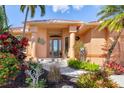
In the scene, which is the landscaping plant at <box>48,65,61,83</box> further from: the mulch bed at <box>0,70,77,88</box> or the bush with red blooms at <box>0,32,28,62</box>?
the bush with red blooms at <box>0,32,28,62</box>

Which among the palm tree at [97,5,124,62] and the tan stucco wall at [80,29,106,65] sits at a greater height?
the palm tree at [97,5,124,62]

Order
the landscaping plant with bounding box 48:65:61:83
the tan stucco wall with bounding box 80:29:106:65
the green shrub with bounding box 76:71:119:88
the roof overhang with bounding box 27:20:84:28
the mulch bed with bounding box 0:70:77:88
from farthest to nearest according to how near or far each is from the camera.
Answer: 1. the roof overhang with bounding box 27:20:84:28
2. the tan stucco wall with bounding box 80:29:106:65
3. the landscaping plant with bounding box 48:65:61:83
4. the mulch bed with bounding box 0:70:77:88
5. the green shrub with bounding box 76:71:119:88

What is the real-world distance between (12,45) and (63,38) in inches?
465

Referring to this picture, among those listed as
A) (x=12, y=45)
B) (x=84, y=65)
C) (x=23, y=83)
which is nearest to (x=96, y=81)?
(x=23, y=83)

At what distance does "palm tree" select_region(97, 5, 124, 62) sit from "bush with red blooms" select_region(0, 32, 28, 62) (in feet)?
21.7

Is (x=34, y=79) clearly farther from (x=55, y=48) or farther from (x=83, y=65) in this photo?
(x=55, y=48)

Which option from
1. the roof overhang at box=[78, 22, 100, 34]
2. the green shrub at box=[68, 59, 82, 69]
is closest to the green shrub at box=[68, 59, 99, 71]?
the green shrub at box=[68, 59, 82, 69]

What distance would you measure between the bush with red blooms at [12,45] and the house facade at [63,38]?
25.9 feet

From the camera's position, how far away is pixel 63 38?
81.3ft

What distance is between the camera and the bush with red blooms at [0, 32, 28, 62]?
12.9 m

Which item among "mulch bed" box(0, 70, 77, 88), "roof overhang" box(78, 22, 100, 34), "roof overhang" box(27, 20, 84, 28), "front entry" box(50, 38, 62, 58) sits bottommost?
"mulch bed" box(0, 70, 77, 88)

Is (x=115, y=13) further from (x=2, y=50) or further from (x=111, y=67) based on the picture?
(x=2, y=50)
